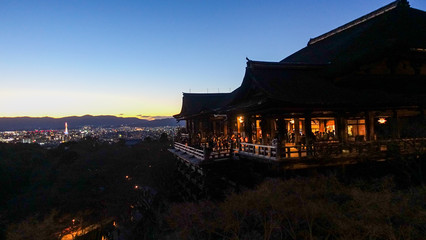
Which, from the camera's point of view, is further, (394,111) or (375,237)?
(394,111)

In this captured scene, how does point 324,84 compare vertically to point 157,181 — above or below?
above

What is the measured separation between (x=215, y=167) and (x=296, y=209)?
7968mm

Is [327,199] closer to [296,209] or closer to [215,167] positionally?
[296,209]

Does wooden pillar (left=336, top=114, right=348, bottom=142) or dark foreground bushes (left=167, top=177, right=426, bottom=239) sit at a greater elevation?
wooden pillar (left=336, top=114, right=348, bottom=142)

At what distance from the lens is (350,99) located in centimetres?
1352

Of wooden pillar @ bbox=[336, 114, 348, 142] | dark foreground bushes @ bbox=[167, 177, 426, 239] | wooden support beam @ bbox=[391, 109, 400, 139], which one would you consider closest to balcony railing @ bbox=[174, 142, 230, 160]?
dark foreground bushes @ bbox=[167, 177, 426, 239]

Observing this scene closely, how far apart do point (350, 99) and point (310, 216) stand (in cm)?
849

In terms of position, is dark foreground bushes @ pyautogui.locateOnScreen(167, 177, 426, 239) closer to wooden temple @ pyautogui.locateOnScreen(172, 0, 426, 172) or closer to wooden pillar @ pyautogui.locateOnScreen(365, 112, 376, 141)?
wooden temple @ pyautogui.locateOnScreen(172, 0, 426, 172)

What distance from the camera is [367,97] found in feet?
45.8

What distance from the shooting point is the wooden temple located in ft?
40.0

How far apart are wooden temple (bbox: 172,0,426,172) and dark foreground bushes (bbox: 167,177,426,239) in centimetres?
279

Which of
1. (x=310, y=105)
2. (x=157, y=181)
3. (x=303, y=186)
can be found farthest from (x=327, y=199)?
(x=157, y=181)

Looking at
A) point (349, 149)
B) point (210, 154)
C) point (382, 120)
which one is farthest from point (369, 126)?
point (210, 154)

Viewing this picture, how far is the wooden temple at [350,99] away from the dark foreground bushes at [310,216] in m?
2.79
